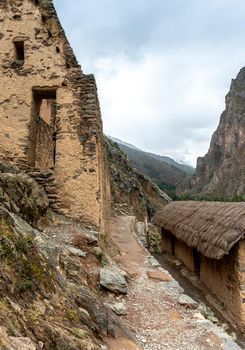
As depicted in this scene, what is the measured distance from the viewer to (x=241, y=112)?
113m

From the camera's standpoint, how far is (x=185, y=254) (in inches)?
605

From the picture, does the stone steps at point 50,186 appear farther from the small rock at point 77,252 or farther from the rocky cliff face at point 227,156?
the rocky cliff face at point 227,156

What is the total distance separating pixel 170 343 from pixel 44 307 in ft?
7.33

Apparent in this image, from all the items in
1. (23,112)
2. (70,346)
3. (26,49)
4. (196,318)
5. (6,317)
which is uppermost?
(26,49)

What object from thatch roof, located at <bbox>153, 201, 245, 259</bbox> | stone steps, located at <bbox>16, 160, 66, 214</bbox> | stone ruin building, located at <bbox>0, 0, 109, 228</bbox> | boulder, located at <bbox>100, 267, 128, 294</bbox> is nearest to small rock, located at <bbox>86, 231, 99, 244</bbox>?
stone ruin building, located at <bbox>0, 0, 109, 228</bbox>

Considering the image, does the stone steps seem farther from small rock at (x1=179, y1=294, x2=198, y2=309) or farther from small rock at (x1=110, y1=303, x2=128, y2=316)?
small rock at (x1=179, y1=294, x2=198, y2=309)

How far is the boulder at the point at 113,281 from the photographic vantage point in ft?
20.3

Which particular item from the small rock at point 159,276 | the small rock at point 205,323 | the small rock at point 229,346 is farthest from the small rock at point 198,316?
the small rock at point 159,276

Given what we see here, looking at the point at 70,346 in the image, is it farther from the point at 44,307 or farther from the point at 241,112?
the point at 241,112

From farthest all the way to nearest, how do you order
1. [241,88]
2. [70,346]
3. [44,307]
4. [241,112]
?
[241,88] < [241,112] < [44,307] < [70,346]

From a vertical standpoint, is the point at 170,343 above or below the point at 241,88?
below

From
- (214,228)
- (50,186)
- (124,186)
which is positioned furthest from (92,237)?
(124,186)

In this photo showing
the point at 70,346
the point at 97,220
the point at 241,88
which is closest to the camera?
the point at 70,346

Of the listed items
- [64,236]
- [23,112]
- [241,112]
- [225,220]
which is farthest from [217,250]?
[241,112]
